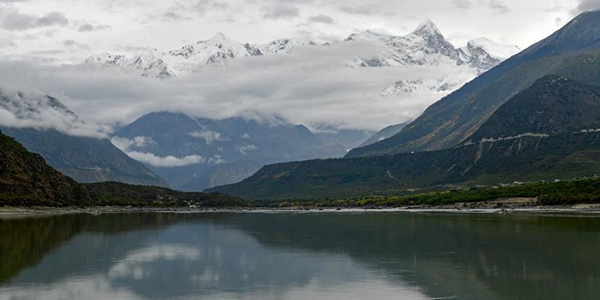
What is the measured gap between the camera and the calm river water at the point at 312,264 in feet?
170

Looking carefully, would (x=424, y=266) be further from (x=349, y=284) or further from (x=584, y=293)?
(x=584, y=293)

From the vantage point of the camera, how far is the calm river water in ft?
170

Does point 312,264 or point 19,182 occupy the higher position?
point 19,182

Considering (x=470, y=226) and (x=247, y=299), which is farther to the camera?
(x=470, y=226)

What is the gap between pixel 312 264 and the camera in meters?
67.9

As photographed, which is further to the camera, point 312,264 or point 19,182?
point 19,182

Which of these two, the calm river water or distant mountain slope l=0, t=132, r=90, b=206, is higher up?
distant mountain slope l=0, t=132, r=90, b=206

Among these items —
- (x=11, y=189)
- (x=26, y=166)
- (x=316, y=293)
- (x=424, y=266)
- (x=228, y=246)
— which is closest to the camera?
(x=316, y=293)

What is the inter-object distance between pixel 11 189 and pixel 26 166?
817 inches

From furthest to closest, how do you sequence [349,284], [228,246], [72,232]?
1. [72,232]
2. [228,246]
3. [349,284]

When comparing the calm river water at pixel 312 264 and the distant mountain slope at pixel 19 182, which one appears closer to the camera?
the calm river water at pixel 312 264

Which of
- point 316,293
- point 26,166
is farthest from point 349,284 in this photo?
point 26,166

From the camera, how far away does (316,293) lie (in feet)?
168

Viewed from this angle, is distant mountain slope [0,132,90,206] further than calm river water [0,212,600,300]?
Yes
